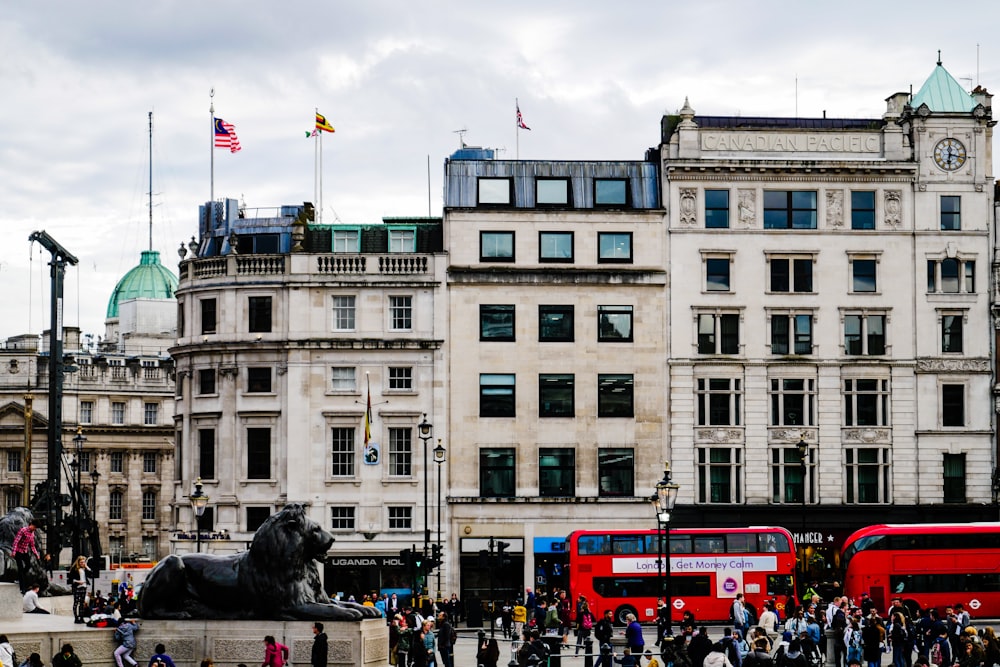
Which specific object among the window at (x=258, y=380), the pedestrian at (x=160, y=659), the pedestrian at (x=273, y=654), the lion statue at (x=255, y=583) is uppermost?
the window at (x=258, y=380)

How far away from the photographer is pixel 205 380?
6912 centimetres

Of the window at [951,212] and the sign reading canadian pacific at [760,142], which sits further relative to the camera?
the window at [951,212]

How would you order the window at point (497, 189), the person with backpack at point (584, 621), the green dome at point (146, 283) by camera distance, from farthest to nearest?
the green dome at point (146, 283)
the window at point (497, 189)
the person with backpack at point (584, 621)

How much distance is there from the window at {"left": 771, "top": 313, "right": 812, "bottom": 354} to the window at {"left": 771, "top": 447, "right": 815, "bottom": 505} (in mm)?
4003

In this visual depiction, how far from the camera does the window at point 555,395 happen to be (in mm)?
67938

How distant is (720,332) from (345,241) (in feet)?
51.6

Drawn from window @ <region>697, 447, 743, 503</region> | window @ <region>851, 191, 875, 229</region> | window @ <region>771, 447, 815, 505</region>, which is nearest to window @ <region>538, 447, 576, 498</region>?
window @ <region>697, 447, 743, 503</region>

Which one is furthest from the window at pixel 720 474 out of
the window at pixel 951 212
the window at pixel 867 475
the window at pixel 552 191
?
the window at pixel 951 212

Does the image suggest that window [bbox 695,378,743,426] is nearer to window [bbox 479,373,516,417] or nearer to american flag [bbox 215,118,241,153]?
window [bbox 479,373,516,417]

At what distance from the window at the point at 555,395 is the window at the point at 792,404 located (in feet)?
26.7

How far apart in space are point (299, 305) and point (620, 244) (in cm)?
1307

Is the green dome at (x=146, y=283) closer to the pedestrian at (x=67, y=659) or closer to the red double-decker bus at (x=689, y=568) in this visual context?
the red double-decker bus at (x=689, y=568)

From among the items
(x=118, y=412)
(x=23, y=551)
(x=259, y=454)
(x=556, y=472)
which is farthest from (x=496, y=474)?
(x=118, y=412)

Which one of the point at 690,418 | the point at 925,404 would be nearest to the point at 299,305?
the point at 690,418
